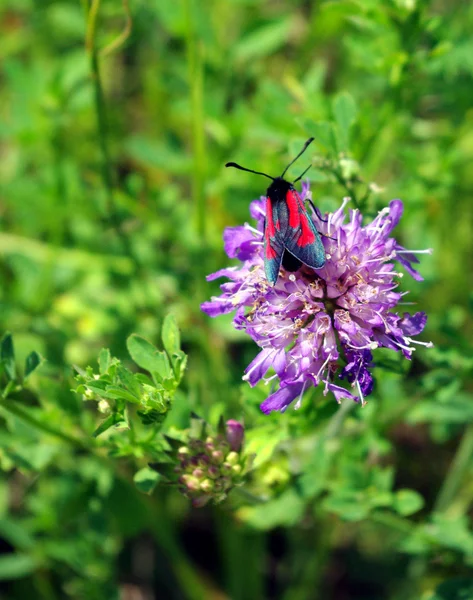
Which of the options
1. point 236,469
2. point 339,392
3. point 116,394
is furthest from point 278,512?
point 116,394

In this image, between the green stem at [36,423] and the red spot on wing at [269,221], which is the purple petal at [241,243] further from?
the green stem at [36,423]

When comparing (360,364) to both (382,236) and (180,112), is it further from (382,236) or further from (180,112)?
(180,112)

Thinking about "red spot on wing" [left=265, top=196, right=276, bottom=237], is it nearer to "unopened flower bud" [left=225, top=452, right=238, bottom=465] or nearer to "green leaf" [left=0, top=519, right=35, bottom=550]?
"unopened flower bud" [left=225, top=452, right=238, bottom=465]

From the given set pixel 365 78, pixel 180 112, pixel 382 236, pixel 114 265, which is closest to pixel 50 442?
pixel 114 265

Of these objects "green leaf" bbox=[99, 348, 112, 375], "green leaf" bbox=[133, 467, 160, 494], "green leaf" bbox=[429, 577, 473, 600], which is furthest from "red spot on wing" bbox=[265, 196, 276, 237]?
"green leaf" bbox=[429, 577, 473, 600]

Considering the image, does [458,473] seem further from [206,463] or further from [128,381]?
[128,381]
